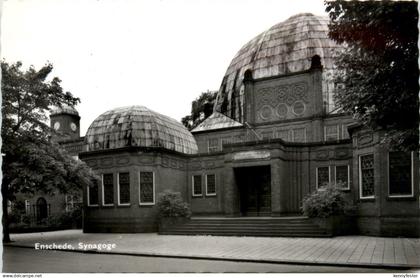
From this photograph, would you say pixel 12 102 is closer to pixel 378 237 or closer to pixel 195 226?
pixel 195 226

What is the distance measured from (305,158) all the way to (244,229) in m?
7.10

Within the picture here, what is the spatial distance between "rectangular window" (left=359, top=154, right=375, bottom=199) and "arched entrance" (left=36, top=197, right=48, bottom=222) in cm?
2868

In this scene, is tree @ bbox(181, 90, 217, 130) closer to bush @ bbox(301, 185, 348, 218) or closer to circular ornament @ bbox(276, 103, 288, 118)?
circular ornament @ bbox(276, 103, 288, 118)

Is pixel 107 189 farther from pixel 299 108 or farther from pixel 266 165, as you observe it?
pixel 299 108

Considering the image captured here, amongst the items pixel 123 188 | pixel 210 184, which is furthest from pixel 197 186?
pixel 123 188

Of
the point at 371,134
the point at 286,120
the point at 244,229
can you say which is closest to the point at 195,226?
the point at 244,229

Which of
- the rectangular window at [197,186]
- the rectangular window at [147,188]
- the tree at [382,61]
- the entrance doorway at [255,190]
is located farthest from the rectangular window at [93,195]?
the tree at [382,61]

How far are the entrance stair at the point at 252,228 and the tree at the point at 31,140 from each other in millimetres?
5844

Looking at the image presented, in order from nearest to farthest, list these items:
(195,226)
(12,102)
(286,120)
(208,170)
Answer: (12,102)
(195,226)
(208,170)
(286,120)

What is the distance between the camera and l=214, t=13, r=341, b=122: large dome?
34.0m

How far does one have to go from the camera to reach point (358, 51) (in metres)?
11.9

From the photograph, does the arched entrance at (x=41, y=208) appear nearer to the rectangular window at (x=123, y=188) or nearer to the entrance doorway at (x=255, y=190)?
the rectangular window at (x=123, y=188)

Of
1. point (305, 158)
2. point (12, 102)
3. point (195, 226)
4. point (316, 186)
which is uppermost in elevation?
point (12, 102)

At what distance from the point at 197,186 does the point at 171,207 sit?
18.2 feet
